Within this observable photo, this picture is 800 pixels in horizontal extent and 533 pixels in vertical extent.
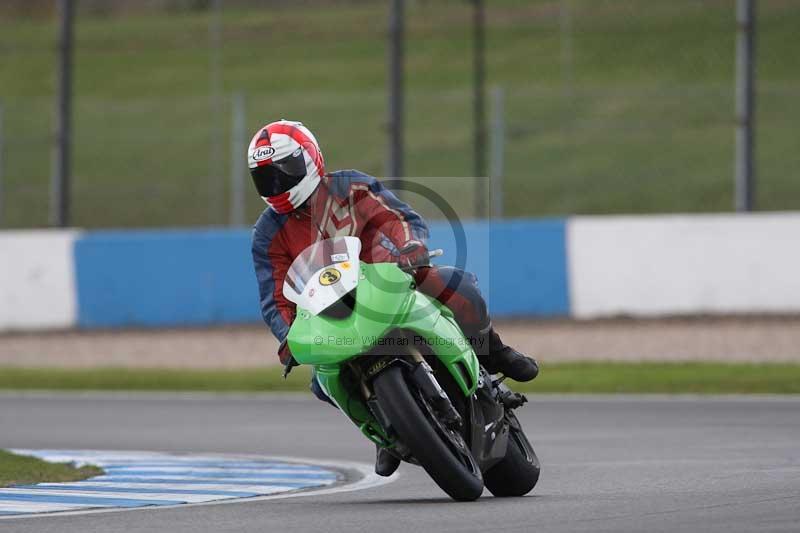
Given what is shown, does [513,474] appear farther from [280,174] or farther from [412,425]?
[280,174]

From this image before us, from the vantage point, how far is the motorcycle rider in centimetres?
789

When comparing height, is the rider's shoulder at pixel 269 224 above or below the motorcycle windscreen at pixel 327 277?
above

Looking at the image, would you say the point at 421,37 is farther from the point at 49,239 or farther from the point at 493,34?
the point at 49,239

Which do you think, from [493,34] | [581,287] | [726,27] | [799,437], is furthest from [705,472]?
[493,34]

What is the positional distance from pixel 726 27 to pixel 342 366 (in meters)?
32.5

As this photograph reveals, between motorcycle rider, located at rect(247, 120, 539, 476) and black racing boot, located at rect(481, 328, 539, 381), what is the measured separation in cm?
15

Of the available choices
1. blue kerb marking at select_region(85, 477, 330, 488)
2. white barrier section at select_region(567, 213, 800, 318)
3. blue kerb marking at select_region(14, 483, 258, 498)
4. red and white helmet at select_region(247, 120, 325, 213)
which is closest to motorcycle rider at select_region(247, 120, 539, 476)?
red and white helmet at select_region(247, 120, 325, 213)

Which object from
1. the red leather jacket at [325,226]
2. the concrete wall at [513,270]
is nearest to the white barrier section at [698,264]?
the concrete wall at [513,270]

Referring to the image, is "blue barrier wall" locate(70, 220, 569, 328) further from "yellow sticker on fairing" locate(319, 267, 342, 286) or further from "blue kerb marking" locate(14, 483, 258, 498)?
"yellow sticker on fairing" locate(319, 267, 342, 286)

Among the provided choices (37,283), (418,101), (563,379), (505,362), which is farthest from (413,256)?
(418,101)

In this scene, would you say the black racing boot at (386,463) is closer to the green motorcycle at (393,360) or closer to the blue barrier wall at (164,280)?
the green motorcycle at (393,360)

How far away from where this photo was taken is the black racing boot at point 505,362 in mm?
8445

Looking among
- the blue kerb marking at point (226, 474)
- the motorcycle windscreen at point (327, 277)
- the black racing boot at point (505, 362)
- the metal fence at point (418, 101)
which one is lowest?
the blue kerb marking at point (226, 474)

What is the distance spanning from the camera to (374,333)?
7426mm
